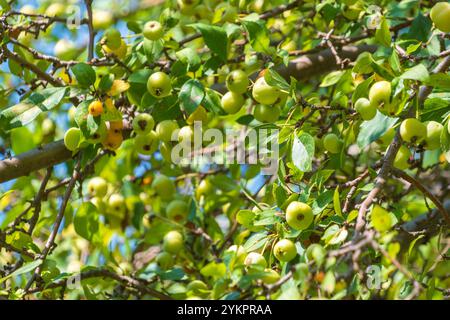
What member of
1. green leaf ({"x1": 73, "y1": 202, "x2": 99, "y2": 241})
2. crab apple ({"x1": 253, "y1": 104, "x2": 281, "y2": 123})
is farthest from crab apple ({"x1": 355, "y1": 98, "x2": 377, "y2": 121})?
green leaf ({"x1": 73, "y1": 202, "x2": 99, "y2": 241})

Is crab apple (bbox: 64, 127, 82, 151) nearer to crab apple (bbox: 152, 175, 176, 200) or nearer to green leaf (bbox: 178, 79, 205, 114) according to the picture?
green leaf (bbox: 178, 79, 205, 114)

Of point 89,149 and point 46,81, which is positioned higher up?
point 46,81

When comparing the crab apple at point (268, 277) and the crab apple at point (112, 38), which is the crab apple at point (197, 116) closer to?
the crab apple at point (112, 38)

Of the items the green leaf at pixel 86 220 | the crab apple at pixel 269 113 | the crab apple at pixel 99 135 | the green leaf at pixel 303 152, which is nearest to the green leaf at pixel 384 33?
the green leaf at pixel 303 152

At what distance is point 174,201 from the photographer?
2.88m

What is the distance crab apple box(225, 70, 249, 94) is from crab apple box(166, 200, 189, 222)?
766 millimetres

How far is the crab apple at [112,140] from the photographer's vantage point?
2.22m

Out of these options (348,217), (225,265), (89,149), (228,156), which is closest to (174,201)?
(228,156)

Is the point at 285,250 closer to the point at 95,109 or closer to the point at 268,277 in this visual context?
the point at 268,277

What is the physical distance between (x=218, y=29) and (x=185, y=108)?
317mm

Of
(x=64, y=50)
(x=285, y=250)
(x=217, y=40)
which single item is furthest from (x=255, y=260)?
(x=64, y=50)

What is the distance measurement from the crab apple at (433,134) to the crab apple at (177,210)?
1241 millimetres

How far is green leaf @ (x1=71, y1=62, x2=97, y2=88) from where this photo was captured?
210 cm

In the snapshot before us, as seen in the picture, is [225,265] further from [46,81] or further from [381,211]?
[46,81]
